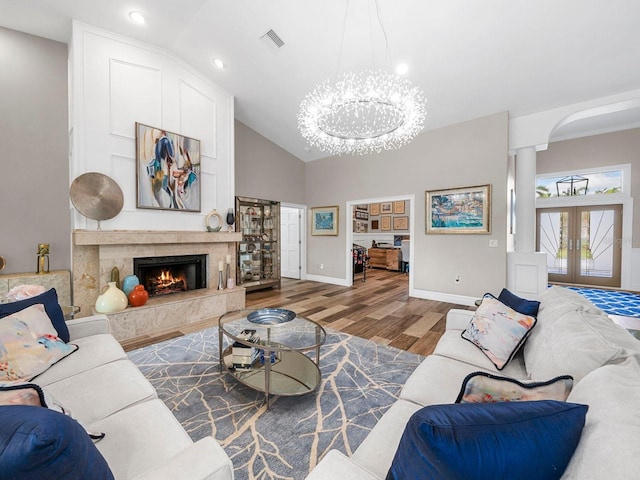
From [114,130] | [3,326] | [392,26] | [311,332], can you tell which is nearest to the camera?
[3,326]

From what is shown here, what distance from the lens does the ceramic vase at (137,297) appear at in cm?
322

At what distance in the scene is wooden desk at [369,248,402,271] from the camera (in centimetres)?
838

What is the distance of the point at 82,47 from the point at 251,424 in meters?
4.44

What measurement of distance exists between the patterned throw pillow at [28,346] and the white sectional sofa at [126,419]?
2.6 inches

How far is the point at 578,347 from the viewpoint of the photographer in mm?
1138

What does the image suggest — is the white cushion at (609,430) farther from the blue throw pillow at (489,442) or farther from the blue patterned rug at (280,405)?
the blue patterned rug at (280,405)

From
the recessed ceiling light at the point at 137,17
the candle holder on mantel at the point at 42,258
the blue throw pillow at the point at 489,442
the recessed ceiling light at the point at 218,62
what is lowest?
the blue throw pillow at the point at 489,442

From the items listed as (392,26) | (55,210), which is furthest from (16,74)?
(392,26)

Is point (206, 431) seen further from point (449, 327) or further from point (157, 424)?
point (449, 327)

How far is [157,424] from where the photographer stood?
3.72 feet

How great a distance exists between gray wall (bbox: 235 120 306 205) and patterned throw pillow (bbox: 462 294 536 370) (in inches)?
189

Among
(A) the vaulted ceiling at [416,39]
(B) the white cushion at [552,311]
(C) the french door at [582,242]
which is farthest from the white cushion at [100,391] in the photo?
(C) the french door at [582,242]

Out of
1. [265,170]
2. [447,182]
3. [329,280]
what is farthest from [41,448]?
[329,280]

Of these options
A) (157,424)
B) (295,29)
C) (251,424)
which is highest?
(295,29)
